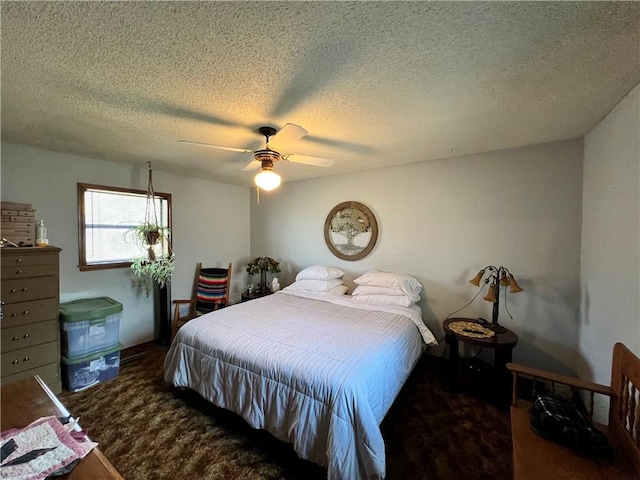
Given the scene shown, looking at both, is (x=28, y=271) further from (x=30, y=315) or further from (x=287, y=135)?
(x=287, y=135)

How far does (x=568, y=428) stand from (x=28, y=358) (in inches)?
152

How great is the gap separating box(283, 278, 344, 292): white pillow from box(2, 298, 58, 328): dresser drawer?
94.6 inches

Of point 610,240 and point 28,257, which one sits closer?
point 610,240

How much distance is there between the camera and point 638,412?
1188 mm

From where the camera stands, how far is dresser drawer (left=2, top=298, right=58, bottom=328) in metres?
2.12

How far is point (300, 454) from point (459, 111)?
98.0 inches

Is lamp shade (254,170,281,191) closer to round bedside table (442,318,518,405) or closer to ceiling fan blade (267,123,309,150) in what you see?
ceiling fan blade (267,123,309,150)

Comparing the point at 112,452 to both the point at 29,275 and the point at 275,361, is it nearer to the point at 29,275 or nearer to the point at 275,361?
the point at 275,361

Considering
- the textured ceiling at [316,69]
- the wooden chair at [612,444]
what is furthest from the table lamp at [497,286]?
the textured ceiling at [316,69]

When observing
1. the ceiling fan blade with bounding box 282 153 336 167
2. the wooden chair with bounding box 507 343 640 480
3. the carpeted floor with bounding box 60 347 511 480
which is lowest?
the carpeted floor with bounding box 60 347 511 480

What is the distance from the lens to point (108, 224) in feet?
10.4

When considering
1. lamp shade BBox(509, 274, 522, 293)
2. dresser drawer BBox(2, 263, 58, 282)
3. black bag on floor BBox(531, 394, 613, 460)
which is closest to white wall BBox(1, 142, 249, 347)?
dresser drawer BBox(2, 263, 58, 282)

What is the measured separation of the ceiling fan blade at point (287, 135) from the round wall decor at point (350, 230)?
1774 mm

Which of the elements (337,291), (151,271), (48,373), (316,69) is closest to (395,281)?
(337,291)
